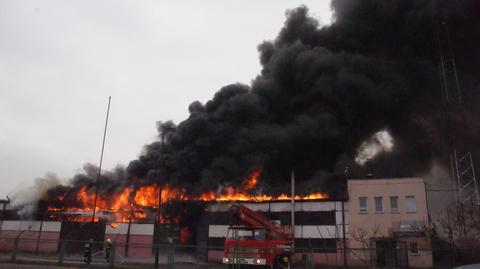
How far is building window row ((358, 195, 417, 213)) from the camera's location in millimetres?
26719

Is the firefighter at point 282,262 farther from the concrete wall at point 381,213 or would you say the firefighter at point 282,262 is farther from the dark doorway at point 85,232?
the dark doorway at point 85,232

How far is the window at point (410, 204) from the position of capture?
2659 cm

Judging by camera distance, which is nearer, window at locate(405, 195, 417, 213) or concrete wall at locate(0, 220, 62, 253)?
window at locate(405, 195, 417, 213)

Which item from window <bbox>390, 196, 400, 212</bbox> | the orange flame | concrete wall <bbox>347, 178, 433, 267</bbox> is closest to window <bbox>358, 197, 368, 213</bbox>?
concrete wall <bbox>347, 178, 433, 267</bbox>

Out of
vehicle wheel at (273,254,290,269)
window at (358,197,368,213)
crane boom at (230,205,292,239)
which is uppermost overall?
window at (358,197,368,213)

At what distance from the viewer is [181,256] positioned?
28.5 metres

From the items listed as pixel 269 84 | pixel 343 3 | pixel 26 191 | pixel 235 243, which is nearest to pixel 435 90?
pixel 343 3

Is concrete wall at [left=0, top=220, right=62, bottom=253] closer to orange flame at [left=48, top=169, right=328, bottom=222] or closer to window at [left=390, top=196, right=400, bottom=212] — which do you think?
orange flame at [left=48, top=169, right=328, bottom=222]

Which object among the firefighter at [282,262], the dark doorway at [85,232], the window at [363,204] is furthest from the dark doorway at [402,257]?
the dark doorway at [85,232]

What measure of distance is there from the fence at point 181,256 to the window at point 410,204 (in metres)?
2.73

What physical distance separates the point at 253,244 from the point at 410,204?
13.4 metres

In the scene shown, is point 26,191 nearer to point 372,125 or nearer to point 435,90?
point 372,125

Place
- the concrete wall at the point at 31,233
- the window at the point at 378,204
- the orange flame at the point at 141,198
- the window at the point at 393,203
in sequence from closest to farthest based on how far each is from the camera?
the window at the point at 393,203, the window at the point at 378,204, the concrete wall at the point at 31,233, the orange flame at the point at 141,198

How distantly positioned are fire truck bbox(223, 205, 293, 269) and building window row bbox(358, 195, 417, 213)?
9665mm
